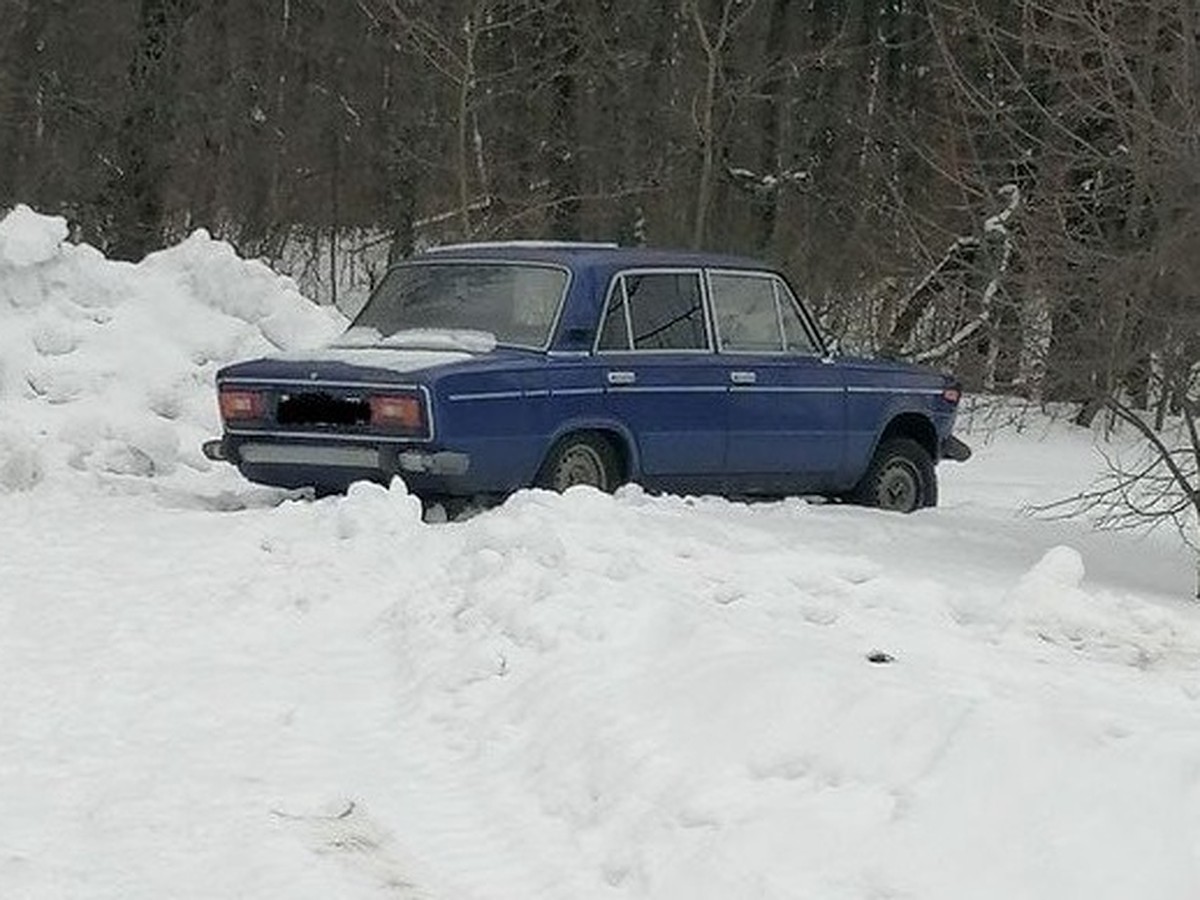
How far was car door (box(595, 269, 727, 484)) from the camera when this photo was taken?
431 inches

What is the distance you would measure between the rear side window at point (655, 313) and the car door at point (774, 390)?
0.48 ft

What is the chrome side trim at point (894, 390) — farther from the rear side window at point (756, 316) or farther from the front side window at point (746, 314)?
the front side window at point (746, 314)

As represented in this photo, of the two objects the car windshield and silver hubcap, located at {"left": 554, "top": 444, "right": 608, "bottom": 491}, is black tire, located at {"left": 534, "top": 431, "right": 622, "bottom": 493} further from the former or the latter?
the car windshield

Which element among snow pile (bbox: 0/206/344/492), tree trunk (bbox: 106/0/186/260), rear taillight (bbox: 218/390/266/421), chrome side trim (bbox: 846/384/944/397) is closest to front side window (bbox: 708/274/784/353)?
chrome side trim (bbox: 846/384/944/397)

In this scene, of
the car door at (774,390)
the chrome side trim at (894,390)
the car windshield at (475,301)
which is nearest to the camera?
the car windshield at (475,301)

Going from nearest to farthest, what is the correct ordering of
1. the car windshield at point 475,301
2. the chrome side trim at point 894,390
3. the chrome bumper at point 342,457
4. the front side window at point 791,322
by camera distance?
the chrome bumper at point 342,457 → the car windshield at point 475,301 → the front side window at point 791,322 → the chrome side trim at point 894,390

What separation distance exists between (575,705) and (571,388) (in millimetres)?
4471

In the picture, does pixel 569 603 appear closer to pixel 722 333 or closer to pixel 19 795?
pixel 19 795

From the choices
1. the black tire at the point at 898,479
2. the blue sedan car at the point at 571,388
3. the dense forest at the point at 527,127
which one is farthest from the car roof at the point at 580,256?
the dense forest at the point at 527,127

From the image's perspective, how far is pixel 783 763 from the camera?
17.6 ft

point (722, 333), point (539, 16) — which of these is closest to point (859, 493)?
point (722, 333)

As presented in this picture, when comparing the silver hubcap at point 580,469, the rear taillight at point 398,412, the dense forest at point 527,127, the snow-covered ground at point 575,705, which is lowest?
the snow-covered ground at point 575,705

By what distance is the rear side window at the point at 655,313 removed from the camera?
11055mm

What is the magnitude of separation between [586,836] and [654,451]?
5849mm
